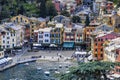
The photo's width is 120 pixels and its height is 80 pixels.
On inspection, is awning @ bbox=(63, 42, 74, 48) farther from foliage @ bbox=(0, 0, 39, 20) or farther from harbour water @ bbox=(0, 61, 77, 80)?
foliage @ bbox=(0, 0, 39, 20)

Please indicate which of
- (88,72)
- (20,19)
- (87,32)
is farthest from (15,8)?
(88,72)

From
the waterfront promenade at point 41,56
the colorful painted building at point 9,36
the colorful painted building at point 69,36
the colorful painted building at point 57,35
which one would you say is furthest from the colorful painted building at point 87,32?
the colorful painted building at point 9,36

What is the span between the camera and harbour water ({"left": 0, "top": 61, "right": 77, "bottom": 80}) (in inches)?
1284

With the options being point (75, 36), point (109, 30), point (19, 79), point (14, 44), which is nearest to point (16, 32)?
point (14, 44)

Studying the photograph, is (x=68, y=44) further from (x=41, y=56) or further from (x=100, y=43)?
(x=100, y=43)

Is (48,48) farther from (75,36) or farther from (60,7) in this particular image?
(60,7)

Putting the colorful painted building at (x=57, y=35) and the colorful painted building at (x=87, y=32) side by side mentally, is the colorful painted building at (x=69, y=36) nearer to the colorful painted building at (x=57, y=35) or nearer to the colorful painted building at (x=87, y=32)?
the colorful painted building at (x=57, y=35)

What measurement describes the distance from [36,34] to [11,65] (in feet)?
34.4

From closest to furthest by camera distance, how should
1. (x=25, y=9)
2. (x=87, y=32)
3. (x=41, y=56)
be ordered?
(x=41, y=56) < (x=87, y=32) < (x=25, y=9)

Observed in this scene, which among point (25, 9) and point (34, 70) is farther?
point (25, 9)

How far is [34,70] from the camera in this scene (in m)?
35.3

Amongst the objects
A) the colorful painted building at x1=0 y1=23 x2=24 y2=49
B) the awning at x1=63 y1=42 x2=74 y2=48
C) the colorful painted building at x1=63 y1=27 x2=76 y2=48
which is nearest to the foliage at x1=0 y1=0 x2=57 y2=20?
the colorful painted building at x1=0 y1=23 x2=24 y2=49

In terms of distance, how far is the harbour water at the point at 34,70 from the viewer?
32.6m

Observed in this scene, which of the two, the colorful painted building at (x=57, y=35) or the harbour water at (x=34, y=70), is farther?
the colorful painted building at (x=57, y=35)
